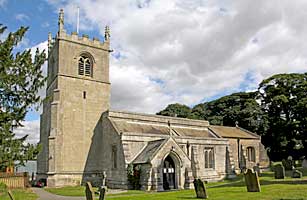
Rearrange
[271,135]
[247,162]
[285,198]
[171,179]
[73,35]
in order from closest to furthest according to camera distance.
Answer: [285,198] < [171,179] < [73,35] < [247,162] < [271,135]

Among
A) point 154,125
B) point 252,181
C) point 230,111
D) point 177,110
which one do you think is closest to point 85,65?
point 154,125

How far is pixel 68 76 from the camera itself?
3462cm

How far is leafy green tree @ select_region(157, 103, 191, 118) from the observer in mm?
67044

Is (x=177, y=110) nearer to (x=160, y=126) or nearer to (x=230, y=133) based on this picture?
(x=230, y=133)

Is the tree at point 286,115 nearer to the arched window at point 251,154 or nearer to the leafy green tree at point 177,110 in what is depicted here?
the arched window at point 251,154

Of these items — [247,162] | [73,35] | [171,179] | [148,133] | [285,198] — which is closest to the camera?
[285,198]

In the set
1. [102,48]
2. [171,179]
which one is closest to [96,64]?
[102,48]

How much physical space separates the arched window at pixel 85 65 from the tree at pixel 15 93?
2028 cm

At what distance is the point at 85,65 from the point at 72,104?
5.17 meters

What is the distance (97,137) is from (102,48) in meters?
10.9

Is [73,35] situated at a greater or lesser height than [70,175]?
greater

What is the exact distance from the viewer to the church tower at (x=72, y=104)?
31.9 m

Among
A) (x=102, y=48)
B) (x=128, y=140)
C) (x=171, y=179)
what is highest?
(x=102, y=48)

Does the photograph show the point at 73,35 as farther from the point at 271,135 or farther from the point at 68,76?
the point at 271,135
